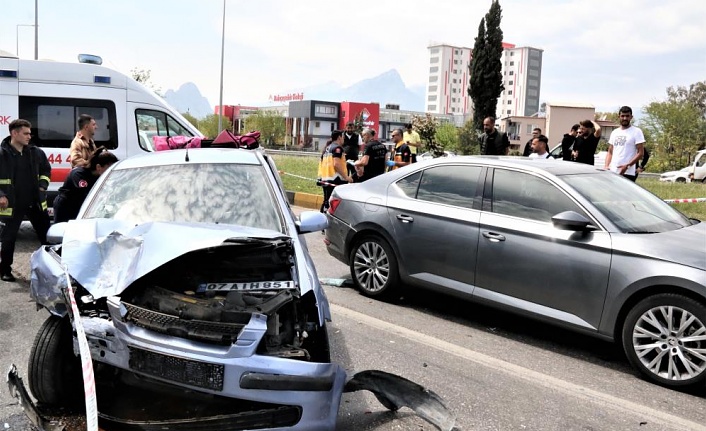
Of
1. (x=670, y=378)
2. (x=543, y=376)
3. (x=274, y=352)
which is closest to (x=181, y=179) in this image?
(x=274, y=352)

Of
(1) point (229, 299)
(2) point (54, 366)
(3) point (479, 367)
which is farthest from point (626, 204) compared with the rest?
(2) point (54, 366)

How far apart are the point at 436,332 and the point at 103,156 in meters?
3.55

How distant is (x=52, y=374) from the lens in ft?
10.3

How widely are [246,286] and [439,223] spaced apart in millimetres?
2627

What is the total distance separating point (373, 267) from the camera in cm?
583

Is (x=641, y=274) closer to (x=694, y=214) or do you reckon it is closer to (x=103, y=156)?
(x=103, y=156)

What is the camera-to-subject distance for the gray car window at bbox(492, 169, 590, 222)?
4641 millimetres

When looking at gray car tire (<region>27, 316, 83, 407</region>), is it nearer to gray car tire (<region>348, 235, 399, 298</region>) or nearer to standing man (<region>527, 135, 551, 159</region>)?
gray car tire (<region>348, 235, 399, 298</region>)

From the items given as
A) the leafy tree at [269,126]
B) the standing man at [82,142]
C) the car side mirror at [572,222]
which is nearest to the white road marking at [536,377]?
the car side mirror at [572,222]

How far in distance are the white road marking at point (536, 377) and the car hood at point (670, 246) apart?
3.39 feet

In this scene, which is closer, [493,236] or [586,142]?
[493,236]

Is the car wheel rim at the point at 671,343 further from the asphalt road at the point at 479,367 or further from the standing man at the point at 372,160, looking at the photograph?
the standing man at the point at 372,160

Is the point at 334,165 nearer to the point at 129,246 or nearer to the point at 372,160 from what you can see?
the point at 372,160

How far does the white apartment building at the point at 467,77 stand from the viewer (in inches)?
7229
